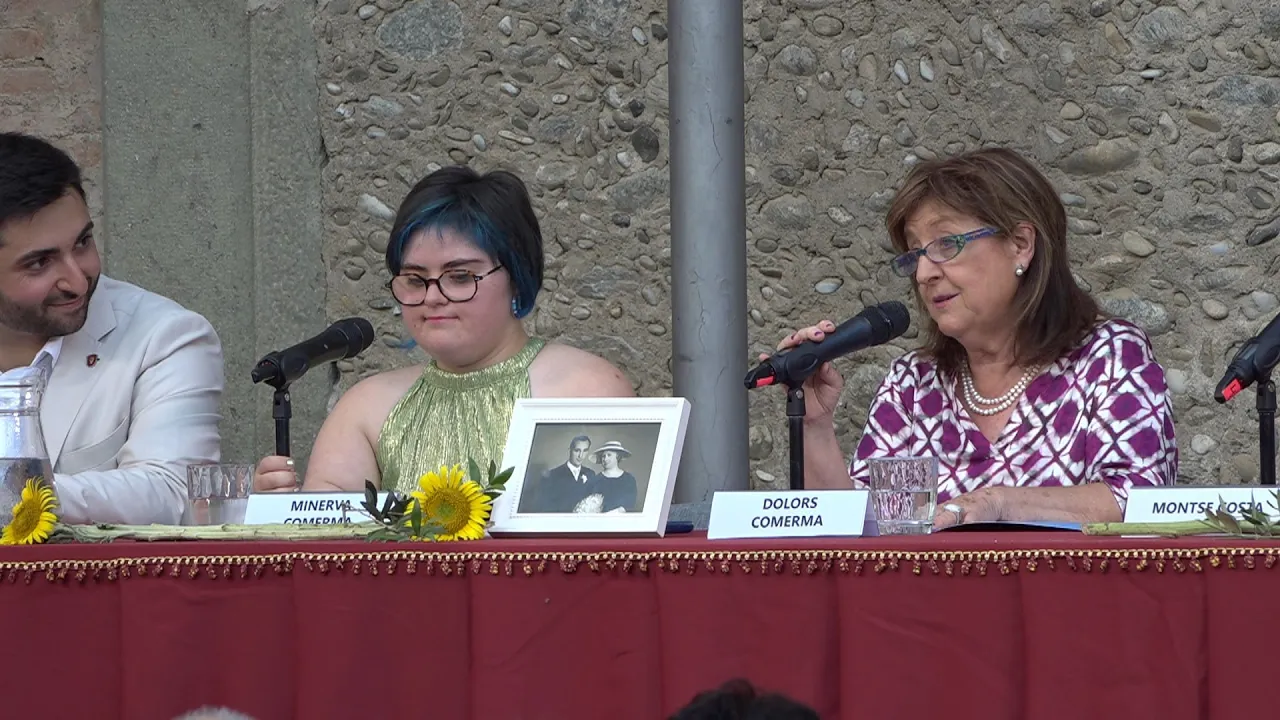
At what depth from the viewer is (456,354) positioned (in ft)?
10.9

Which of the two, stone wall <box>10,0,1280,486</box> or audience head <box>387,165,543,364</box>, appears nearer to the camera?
audience head <box>387,165,543,364</box>

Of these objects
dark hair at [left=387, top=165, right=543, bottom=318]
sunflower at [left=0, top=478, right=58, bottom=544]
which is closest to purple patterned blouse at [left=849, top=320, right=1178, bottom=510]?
dark hair at [left=387, top=165, right=543, bottom=318]

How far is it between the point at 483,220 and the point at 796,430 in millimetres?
893

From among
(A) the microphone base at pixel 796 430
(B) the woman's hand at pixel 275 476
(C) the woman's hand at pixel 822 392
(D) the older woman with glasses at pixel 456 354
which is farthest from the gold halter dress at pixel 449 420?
(A) the microphone base at pixel 796 430

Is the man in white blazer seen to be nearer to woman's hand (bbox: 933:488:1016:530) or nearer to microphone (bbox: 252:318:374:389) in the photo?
microphone (bbox: 252:318:374:389)

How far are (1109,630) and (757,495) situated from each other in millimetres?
515

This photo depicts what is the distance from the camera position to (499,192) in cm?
333

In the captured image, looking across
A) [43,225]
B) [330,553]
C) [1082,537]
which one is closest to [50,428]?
[43,225]

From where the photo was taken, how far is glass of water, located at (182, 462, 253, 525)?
272 centimetres

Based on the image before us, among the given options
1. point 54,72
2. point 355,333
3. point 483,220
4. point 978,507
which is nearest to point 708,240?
point 483,220

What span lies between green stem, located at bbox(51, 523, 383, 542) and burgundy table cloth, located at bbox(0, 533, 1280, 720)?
→ 4cm

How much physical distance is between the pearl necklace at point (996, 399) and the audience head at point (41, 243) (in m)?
1.72

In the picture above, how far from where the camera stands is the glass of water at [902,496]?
2379mm

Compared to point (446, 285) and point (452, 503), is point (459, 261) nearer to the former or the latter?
point (446, 285)
